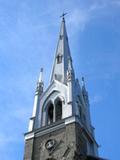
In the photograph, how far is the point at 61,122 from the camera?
32.5 m

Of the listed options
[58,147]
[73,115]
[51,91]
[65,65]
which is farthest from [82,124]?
[65,65]

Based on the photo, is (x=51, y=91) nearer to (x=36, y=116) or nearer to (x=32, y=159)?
(x=36, y=116)

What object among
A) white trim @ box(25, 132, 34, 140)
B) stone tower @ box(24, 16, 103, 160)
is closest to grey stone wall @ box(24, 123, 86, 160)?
stone tower @ box(24, 16, 103, 160)

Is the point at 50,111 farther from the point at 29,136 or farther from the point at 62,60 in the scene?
the point at 62,60

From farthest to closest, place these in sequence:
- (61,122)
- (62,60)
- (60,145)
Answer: (62,60) → (61,122) → (60,145)

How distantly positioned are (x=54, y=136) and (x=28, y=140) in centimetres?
253

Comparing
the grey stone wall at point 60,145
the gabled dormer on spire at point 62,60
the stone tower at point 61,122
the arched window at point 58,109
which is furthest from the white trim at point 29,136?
the gabled dormer on spire at point 62,60

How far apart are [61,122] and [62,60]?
37.4ft

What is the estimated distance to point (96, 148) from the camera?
113 feet

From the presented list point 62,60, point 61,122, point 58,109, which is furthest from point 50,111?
point 62,60

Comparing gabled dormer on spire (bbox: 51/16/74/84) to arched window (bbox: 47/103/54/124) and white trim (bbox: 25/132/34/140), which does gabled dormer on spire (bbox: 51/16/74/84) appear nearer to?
arched window (bbox: 47/103/54/124)

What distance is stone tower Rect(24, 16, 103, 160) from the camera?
30.4m

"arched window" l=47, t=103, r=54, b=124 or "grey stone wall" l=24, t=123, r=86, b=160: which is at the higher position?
"arched window" l=47, t=103, r=54, b=124

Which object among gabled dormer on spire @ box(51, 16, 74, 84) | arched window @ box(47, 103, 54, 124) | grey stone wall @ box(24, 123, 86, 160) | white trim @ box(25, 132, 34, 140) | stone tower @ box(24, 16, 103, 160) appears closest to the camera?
grey stone wall @ box(24, 123, 86, 160)
